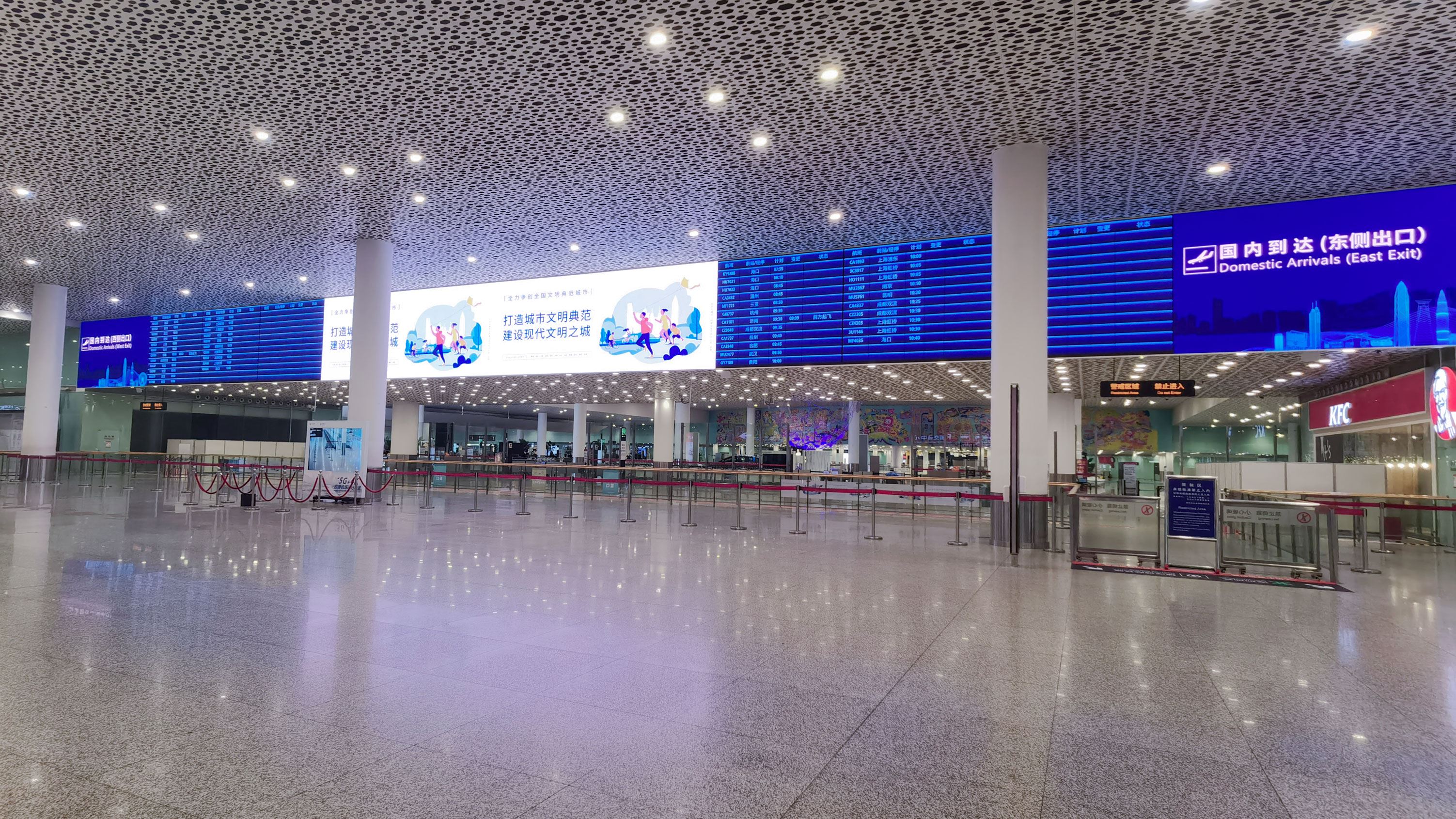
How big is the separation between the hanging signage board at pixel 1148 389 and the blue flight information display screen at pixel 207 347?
19.4m

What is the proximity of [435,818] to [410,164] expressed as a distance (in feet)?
33.6

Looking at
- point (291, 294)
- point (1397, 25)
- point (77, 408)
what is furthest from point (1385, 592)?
point (77, 408)

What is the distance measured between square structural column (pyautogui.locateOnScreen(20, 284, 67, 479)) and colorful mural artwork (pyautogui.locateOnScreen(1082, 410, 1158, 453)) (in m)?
33.5

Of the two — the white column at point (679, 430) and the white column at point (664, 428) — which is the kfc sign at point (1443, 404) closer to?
the white column at point (664, 428)

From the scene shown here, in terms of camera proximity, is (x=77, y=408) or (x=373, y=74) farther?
(x=77, y=408)

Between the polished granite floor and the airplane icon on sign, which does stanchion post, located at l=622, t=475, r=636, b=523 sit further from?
the airplane icon on sign

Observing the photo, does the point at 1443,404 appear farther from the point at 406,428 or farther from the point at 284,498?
the point at 406,428

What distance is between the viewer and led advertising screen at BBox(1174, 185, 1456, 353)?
10.0 m

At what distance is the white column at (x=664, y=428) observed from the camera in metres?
24.6

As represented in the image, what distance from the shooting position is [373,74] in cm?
792

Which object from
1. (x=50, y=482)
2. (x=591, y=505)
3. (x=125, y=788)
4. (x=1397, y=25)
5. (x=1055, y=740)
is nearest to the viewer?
(x=125, y=788)

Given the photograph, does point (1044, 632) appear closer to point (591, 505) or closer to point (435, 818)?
point (435, 818)

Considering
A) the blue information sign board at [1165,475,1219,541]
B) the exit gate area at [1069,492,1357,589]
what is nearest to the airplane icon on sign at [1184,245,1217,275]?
the exit gate area at [1069,492,1357,589]

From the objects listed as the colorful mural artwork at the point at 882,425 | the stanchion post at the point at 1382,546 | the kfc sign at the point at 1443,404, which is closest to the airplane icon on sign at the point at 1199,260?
the kfc sign at the point at 1443,404
